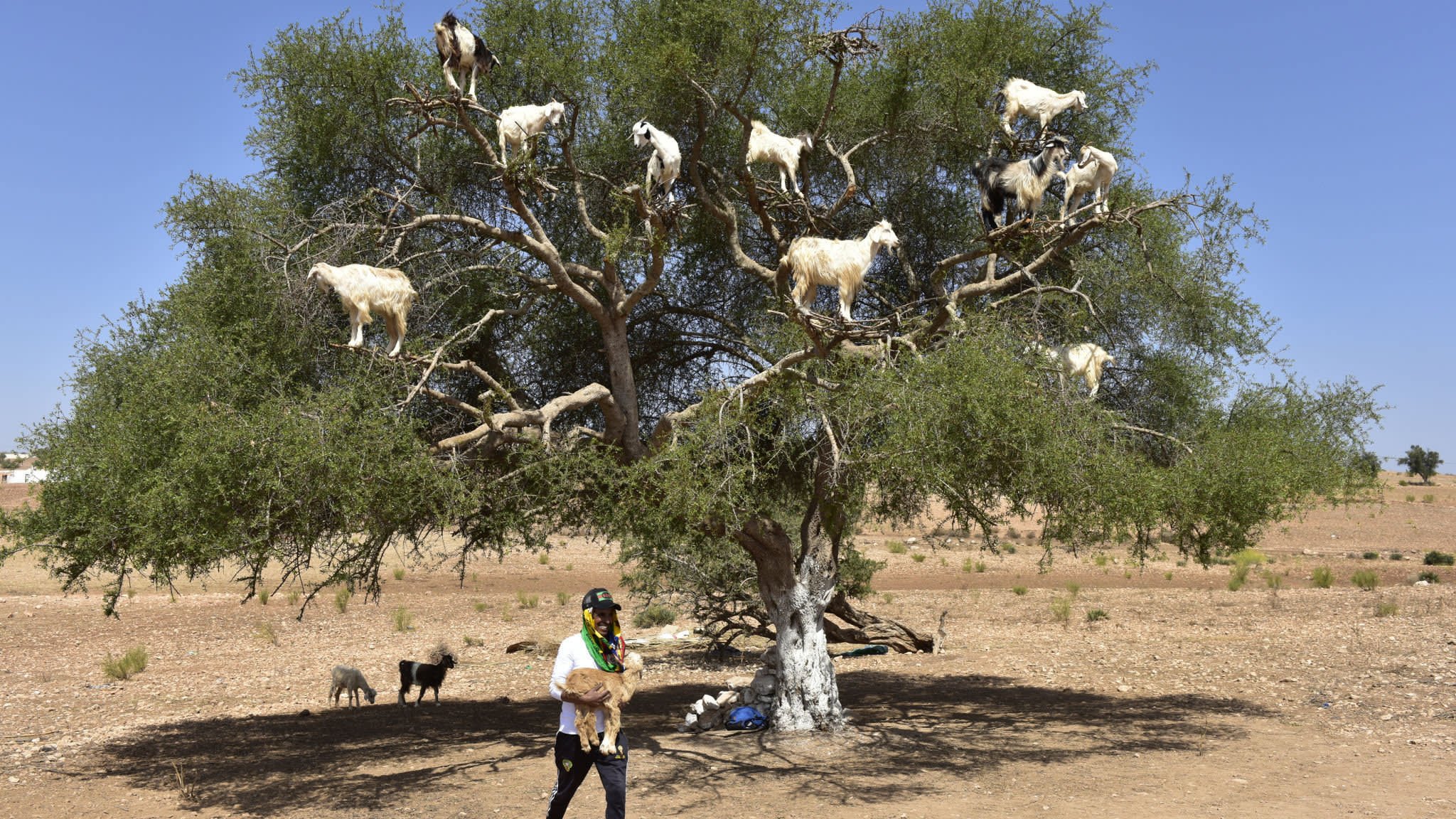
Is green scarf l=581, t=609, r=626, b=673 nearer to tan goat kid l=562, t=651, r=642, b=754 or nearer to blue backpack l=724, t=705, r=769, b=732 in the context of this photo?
tan goat kid l=562, t=651, r=642, b=754

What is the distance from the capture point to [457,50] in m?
8.69

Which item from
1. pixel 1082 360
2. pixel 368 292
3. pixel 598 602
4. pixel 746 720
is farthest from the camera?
pixel 746 720

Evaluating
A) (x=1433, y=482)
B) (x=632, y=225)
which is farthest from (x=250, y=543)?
(x=1433, y=482)

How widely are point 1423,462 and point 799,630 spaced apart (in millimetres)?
79575

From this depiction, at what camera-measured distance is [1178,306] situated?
36.8ft

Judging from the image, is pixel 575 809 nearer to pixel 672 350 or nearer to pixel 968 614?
pixel 672 350

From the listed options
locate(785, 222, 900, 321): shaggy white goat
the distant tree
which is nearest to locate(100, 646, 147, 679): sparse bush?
locate(785, 222, 900, 321): shaggy white goat

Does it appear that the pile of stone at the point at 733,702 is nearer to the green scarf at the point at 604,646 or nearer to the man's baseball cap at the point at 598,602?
the green scarf at the point at 604,646

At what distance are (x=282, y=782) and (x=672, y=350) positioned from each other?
6.82 meters

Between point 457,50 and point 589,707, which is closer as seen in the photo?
point 589,707

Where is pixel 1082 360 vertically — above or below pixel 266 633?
above

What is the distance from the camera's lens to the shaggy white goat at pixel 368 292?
26.7 feet

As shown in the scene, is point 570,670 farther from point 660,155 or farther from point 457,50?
point 457,50

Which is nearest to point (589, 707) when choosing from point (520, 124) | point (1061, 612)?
point (520, 124)
